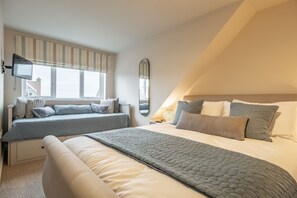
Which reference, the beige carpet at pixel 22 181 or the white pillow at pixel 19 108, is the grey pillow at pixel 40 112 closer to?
the white pillow at pixel 19 108

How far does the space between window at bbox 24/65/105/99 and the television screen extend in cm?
64

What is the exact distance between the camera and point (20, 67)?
8.82ft

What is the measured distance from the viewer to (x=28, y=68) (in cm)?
287

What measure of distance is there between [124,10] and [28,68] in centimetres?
189

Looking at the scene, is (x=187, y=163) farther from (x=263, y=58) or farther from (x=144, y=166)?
(x=263, y=58)

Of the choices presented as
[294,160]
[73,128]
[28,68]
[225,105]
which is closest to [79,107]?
[73,128]

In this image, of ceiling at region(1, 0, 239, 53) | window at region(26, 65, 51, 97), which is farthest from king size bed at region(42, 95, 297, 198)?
window at region(26, 65, 51, 97)

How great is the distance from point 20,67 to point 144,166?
8.92 feet

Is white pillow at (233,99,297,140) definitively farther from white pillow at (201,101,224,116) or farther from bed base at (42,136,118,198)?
bed base at (42,136,118,198)

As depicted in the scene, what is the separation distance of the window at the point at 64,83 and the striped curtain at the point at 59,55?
18cm

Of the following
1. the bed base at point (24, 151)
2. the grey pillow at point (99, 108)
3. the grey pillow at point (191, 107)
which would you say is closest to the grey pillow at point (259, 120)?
the grey pillow at point (191, 107)

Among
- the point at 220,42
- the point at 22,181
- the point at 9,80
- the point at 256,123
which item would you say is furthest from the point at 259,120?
the point at 9,80

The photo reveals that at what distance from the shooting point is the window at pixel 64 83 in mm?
3477

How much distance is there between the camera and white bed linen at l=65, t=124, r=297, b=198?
2.69 ft
